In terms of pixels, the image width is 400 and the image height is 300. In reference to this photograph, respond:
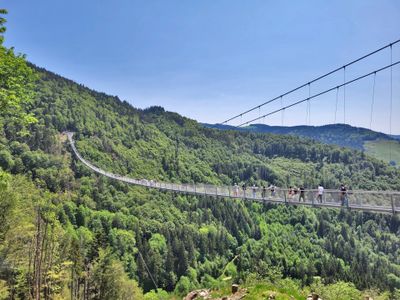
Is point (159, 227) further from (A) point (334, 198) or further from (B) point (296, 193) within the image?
(A) point (334, 198)

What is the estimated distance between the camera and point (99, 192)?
111 metres

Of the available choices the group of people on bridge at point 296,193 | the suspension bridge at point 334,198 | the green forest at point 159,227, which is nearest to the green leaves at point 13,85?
the green forest at point 159,227

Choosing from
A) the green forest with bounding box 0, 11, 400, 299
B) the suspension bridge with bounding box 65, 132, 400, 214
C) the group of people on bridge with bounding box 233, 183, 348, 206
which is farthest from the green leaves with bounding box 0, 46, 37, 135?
the group of people on bridge with bounding box 233, 183, 348, 206

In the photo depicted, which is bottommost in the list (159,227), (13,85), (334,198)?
(159,227)

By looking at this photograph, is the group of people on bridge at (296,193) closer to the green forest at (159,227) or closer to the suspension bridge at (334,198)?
the suspension bridge at (334,198)

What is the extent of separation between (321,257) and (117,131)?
110 m

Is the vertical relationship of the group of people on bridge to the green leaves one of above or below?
below

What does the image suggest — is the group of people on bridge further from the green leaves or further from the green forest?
the green leaves

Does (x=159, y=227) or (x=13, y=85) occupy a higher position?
(x=13, y=85)

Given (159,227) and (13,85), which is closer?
(13,85)

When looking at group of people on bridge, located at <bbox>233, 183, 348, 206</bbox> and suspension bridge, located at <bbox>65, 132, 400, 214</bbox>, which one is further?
group of people on bridge, located at <bbox>233, 183, 348, 206</bbox>

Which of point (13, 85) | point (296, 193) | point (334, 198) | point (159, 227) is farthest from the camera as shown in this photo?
point (159, 227)

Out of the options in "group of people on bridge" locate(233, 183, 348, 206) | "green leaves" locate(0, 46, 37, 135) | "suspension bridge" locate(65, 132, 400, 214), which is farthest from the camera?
"group of people on bridge" locate(233, 183, 348, 206)

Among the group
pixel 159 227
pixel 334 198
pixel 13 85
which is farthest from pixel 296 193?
pixel 159 227
